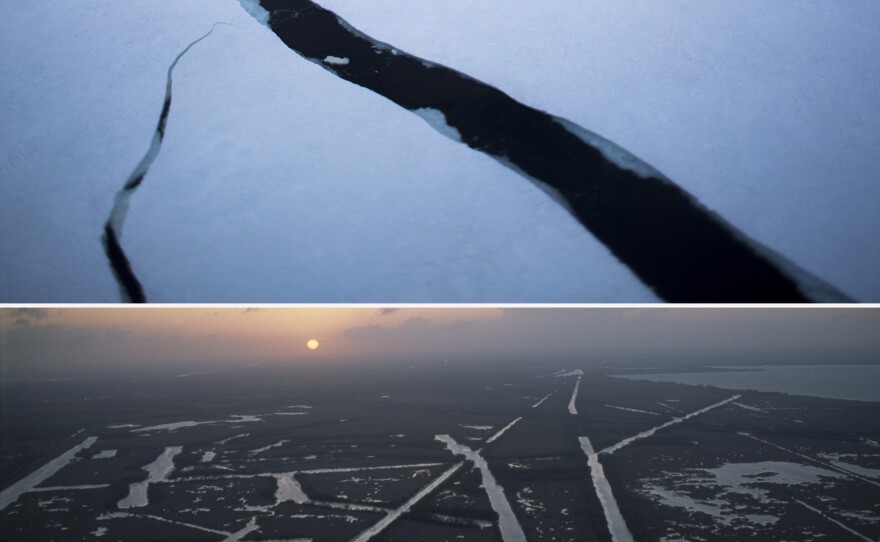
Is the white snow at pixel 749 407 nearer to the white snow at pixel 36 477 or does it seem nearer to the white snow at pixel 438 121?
the white snow at pixel 36 477

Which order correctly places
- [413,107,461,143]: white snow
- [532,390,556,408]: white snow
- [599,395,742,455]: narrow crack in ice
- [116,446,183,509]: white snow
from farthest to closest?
[532,390,556,408]: white snow, [599,395,742,455]: narrow crack in ice, [116,446,183,509]: white snow, [413,107,461,143]: white snow

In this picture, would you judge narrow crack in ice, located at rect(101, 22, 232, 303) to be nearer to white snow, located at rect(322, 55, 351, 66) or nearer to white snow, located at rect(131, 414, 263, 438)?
white snow, located at rect(322, 55, 351, 66)

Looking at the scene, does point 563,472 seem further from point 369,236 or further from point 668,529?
point 369,236

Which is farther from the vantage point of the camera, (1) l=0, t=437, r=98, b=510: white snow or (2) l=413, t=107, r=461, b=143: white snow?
(1) l=0, t=437, r=98, b=510: white snow

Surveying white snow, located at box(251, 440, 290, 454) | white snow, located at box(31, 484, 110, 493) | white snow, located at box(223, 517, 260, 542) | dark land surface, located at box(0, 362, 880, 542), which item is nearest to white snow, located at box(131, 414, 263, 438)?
dark land surface, located at box(0, 362, 880, 542)

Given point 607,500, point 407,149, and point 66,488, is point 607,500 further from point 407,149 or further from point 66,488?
point 66,488

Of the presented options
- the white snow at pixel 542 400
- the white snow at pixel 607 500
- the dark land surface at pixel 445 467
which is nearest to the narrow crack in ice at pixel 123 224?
the dark land surface at pixel 445 467

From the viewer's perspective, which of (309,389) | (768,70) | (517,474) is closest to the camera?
(768,70)

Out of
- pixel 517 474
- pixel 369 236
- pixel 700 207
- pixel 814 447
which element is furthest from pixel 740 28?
pixel 814 447
